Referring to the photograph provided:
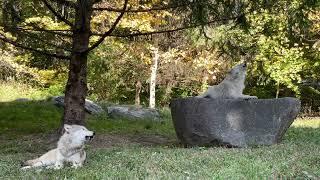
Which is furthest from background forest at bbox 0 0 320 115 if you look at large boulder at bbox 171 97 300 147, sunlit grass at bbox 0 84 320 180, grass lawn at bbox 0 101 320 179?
large boulder at bbox 171 97 300 147

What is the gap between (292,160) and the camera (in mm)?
6426

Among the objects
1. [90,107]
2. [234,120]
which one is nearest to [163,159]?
[234,120]

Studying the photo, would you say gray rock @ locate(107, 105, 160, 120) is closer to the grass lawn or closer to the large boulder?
the grass lawn

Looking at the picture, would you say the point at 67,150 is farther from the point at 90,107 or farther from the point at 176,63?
the point at 176,63

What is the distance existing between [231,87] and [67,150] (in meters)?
4.10

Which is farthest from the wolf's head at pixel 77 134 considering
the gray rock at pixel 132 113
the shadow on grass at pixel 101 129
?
the gray rock at pixel 132 113

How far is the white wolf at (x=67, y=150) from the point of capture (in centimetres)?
621

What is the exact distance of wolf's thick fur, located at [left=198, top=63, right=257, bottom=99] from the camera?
30.8 ft

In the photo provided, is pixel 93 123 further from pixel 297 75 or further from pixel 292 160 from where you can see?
pixel 297 75

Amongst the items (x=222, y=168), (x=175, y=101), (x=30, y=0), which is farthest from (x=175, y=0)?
(x=222, y=168)

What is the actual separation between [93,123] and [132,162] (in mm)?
7421

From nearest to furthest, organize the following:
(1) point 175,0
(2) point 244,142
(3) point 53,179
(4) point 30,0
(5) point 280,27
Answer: (3) point 53,179, (2) point 244,142, (1) point 175,0, (4) point 30,0, (5) point 280,27

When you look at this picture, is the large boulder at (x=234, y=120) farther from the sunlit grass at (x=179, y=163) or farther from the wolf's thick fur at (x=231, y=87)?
the sunlit grass at (x=179, y=163)

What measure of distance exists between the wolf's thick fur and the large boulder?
1.33 ft
